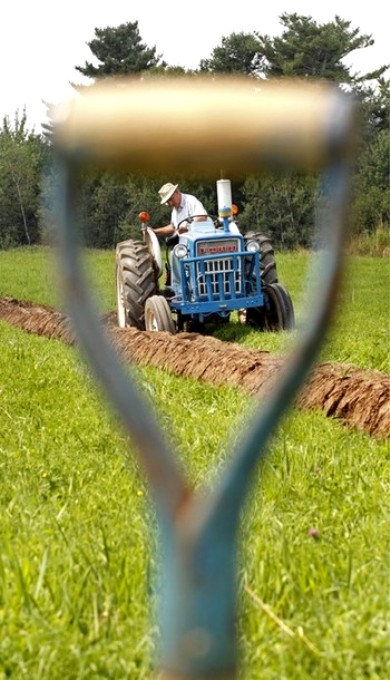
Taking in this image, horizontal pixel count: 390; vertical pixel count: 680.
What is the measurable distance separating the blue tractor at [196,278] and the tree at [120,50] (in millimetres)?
33359

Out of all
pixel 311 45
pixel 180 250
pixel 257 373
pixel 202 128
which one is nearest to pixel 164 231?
pixel 180 250

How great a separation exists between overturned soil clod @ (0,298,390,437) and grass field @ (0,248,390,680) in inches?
8.6

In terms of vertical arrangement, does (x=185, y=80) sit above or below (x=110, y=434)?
above

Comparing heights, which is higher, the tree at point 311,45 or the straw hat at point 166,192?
the tree at point 311,45

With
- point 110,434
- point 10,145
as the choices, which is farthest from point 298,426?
point 10,145

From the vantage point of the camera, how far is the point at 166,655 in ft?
3.02

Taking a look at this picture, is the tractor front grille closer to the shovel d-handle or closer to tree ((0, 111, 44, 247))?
the shovel d-handle

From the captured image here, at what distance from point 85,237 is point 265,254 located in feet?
32.6

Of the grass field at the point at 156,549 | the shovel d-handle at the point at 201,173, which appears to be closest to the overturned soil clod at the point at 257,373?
the grass field at the point at 156,549

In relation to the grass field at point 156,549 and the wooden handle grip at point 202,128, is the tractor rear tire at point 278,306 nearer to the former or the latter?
the grass field at point 156,549

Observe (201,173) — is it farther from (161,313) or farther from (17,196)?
(17,196)

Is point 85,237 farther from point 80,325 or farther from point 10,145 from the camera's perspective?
point 10,145

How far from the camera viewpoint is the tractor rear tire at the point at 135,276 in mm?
9734

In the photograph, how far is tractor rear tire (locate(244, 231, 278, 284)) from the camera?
10695mm
